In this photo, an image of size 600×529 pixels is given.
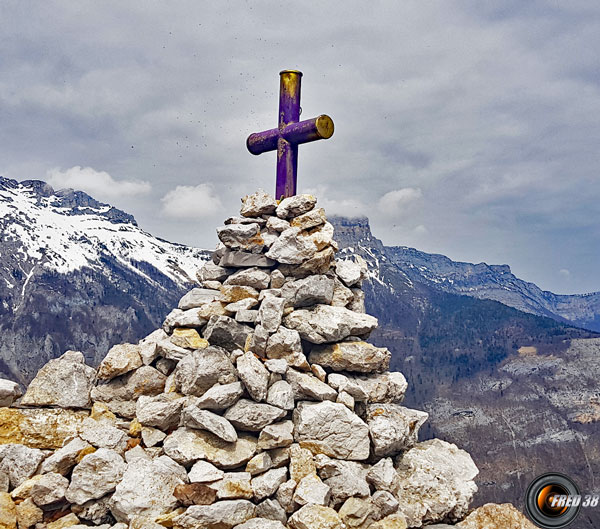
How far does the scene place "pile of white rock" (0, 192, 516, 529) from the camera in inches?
375

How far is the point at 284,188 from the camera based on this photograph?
15484 mm

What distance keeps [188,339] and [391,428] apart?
5.21 m

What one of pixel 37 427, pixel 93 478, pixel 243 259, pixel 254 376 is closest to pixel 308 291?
pixel 243 259

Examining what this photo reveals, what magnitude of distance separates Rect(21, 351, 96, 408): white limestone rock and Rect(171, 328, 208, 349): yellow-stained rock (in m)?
2.21

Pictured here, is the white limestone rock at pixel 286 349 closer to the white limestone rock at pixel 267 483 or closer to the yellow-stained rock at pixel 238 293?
the yellow-stained rock at pixel 238 293

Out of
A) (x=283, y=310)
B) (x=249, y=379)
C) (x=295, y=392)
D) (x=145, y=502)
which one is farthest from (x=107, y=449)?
(x=283, y=310)

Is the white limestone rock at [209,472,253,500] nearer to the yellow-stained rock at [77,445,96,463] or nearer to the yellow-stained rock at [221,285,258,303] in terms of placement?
the yellow-stained rock at [77,445,96,463]

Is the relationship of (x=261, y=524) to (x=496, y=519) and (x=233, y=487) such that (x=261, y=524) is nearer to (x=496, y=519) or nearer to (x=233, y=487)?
(x=233, y=487)

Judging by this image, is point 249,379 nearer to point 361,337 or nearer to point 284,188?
point 361,337

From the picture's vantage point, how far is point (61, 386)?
11828 millimetres

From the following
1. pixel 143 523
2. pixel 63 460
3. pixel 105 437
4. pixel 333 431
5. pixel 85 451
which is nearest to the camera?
pixel 143 523

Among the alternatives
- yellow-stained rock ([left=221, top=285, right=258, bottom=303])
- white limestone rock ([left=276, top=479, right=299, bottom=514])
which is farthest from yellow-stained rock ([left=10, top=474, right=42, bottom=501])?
yellow-stained rock ([left=221, top=285, right=258, bottom=303])

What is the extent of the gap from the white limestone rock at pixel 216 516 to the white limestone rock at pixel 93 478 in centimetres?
162

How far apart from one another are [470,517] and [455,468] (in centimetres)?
124
